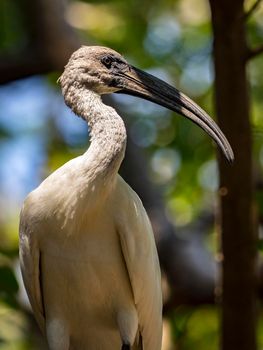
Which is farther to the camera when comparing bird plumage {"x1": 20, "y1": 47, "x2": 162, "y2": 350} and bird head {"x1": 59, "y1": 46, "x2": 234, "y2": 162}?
bird head {"x1": 59, "y1": 46, "x2": 234, "y2": 162}

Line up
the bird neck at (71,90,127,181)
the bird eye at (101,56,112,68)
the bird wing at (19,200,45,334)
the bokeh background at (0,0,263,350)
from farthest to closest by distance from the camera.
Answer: the bokeh background at (0,0,263,350) → the bird eye at (101,56,112,68) → the bird wing at (19,200,45,334) → the bird neck at (71,90,127,181)

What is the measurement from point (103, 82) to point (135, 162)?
3084mm

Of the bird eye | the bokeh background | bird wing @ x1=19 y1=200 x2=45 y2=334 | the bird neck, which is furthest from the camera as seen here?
the bokeh background

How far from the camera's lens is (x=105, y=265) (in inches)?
209

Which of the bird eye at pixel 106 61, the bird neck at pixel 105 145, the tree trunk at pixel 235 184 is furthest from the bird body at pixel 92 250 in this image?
the tree trunk at pixel 235 184

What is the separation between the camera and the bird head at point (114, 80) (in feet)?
17.4

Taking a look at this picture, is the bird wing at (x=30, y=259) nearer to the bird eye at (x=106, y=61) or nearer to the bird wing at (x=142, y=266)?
the bird wing at (x=142, y=266)

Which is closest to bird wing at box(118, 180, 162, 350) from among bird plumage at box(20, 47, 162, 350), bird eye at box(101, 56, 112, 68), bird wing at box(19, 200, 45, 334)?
bird plumage at box(20, 47, 162, 350)

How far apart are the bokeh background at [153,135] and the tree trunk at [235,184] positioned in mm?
1088

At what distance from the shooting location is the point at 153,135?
975cm

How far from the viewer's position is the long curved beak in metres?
5.14

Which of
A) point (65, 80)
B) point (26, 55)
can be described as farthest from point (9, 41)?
point (65, 80)

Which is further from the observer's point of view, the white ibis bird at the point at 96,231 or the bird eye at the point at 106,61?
the bird eye at the point at 106,61

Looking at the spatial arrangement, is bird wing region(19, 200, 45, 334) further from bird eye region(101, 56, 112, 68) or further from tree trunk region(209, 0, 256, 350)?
tree trunk region(209, 0, 256, 350)
